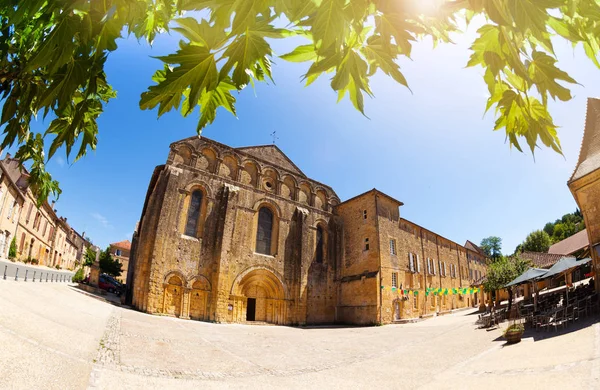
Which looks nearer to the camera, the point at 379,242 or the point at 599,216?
the point at 599,216

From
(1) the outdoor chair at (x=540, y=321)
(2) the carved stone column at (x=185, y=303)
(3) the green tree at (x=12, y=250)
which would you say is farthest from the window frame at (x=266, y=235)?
(3) the green tree at (x=12, y=250)

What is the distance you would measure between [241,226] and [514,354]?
56.7 feet

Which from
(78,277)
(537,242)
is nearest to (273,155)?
(78,277)

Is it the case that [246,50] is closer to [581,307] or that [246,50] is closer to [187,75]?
[187,75]

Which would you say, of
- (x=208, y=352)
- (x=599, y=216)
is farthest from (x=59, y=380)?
(x=599, y=216)

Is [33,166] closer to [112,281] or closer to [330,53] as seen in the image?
[330,53]

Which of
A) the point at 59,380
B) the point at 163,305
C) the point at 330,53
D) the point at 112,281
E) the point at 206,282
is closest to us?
the point at 330,53

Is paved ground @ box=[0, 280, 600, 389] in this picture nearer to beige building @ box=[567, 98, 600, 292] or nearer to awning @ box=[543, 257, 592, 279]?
awning @ box=[543, 257, 592, 279]

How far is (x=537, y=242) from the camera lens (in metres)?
55.5

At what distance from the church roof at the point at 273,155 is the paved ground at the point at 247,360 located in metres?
16.5

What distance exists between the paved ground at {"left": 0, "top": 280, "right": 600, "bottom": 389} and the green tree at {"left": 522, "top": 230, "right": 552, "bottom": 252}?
53154mm

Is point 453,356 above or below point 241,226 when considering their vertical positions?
below

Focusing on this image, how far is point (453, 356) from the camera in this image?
34.5ft

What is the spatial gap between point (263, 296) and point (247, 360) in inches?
545
